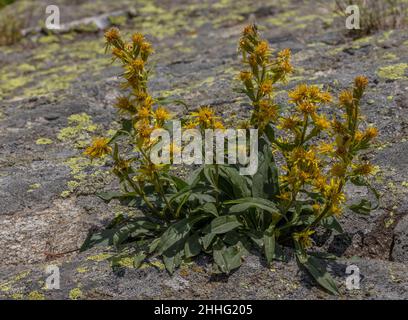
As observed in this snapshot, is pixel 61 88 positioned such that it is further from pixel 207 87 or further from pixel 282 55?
pixel 282 55

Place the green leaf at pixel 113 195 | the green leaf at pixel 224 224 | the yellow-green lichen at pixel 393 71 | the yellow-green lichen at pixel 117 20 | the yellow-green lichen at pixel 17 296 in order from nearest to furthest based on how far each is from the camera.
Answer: the yellow-green lichen at pixel 17 296 < the green leaf at pixel 224 224 < the green leaf at pixel 113 195 < the yellow-green lichen at pixel 393 71 < the yellow-green lichen at pixel 117 20

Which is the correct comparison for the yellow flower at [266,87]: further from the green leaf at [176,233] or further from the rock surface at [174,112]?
the rock surface at [174,112]

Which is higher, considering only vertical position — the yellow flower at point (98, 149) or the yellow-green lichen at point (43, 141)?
the yellow flower at point (98, 149)

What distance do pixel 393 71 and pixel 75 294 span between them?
3330 millimetres

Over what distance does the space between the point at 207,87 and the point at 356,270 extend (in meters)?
2.75

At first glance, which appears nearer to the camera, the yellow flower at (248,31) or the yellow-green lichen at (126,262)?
the yellow-green lichen at (126,262)

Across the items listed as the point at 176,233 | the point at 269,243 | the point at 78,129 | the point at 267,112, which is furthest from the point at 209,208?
the point at 78,129

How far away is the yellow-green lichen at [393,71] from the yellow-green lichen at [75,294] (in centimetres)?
318

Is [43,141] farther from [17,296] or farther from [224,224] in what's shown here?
[224,224]

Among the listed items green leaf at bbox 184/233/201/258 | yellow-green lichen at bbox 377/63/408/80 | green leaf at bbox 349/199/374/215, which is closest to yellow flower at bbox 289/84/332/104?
green leaf at bbox 349/199/374/215

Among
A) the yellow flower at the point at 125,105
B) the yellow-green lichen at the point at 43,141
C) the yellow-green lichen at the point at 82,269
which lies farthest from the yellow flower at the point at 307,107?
the yellow-green lichen at the point at 43,141

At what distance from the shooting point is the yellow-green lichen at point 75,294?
332 cm

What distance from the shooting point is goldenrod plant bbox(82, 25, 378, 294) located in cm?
342
